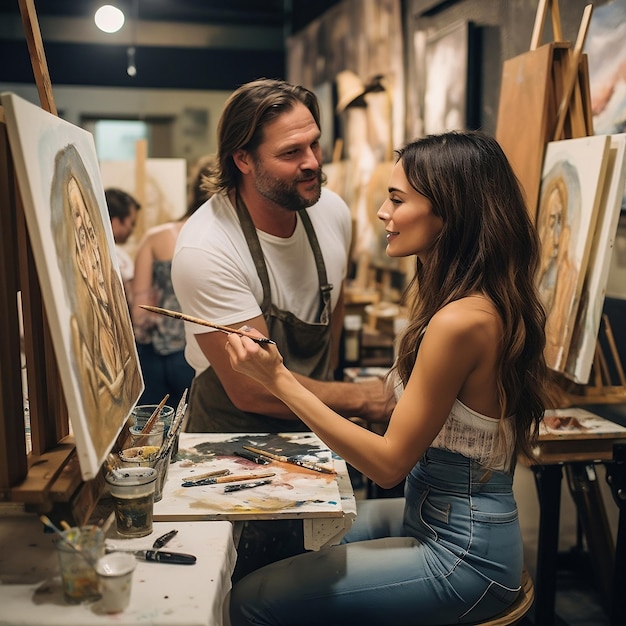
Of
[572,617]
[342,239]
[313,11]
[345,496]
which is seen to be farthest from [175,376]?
[313,11]

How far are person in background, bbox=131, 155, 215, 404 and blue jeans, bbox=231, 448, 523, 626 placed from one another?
2.39 metres

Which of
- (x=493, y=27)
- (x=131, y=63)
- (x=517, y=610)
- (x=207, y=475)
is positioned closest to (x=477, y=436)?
(x=517, y=610)

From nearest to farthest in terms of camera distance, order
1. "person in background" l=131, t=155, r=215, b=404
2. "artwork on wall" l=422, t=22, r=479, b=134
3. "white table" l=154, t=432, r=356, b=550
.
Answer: "white table" l=154, t=432, r=356, b=550 → "person in background" l=131, t=155, r=215, b=404 → "artwork on wall" l=422, t=22, r=479, b=134

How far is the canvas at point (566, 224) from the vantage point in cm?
232

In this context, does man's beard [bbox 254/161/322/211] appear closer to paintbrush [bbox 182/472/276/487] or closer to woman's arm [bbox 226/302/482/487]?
woman's arm [bbox 226/302/482/487]

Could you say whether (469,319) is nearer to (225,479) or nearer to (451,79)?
(225,479)

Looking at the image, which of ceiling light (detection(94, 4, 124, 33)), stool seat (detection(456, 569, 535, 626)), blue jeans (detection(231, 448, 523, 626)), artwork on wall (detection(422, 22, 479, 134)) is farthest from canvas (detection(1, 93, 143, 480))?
ceiling light (detection(94, 4, 124, 33))

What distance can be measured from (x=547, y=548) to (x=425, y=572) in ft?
2.91

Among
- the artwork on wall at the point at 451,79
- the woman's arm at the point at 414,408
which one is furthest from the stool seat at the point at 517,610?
the artwork on wall at the point at 451,79

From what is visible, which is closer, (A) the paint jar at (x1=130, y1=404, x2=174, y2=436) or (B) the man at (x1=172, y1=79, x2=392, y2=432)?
(A) the paint jar at (x1=130, y1=404, x2=174, y2=436)

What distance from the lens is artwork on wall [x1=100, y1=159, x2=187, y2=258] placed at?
218 inches

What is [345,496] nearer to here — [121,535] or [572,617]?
[121,535]

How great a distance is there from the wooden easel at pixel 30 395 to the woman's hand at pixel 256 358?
37cm

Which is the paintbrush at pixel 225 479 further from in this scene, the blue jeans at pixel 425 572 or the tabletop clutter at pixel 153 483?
the blue jeans at pixel 425 572
